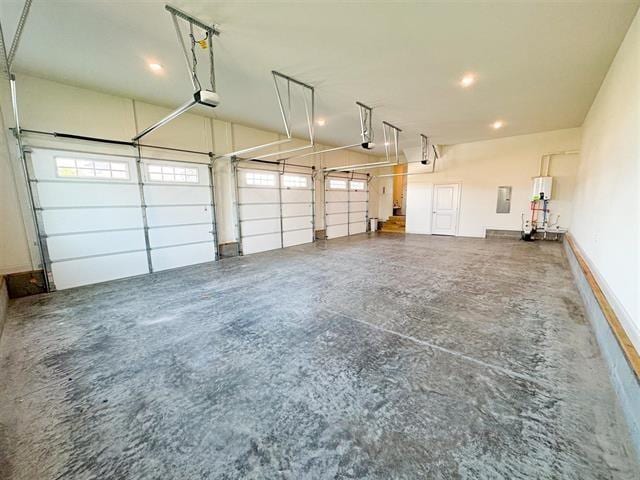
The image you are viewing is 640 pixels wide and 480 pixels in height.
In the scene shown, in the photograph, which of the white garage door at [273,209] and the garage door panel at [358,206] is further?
the garage door panel at [358,206]

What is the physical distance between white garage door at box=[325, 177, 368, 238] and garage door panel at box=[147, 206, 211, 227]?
468 centimetres

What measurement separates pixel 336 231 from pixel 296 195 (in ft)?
8.44

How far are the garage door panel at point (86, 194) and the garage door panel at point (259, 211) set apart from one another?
2.47 meters

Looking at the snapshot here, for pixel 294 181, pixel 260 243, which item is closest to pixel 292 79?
pixel 294 181

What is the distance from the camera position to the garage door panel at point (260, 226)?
23.4ft

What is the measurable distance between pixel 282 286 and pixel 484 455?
342 cm

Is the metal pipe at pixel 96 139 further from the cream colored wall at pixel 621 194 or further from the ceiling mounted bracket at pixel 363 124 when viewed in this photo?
the cream colored wall at pixel 621 194

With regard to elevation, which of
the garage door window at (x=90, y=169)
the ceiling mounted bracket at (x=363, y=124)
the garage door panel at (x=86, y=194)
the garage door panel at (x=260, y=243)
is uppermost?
the ceiling mounted bracket at (x=363, y=124)

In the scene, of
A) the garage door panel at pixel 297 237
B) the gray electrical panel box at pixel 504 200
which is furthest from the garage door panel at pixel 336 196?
the gray electrical panel box at pixel 504 200

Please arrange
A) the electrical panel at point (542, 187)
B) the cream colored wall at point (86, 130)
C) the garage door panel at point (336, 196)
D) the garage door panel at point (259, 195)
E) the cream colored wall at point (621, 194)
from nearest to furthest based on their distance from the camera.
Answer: the cream colored wall at point (621, 194)
the cream colored wall at point (86, 130)
the garage door panel at point (259, 195)
the electrical panel at point (542, 187)
the garage door panel at point (336, 196)

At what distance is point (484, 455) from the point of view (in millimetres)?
1423

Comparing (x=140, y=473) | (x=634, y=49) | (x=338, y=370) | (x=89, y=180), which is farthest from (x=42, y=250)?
(x=634, y=49)

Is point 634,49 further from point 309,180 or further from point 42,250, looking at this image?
point 42,250

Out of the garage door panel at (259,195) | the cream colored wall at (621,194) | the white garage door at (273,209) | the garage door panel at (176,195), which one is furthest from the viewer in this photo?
the white garage door at (273,209)
